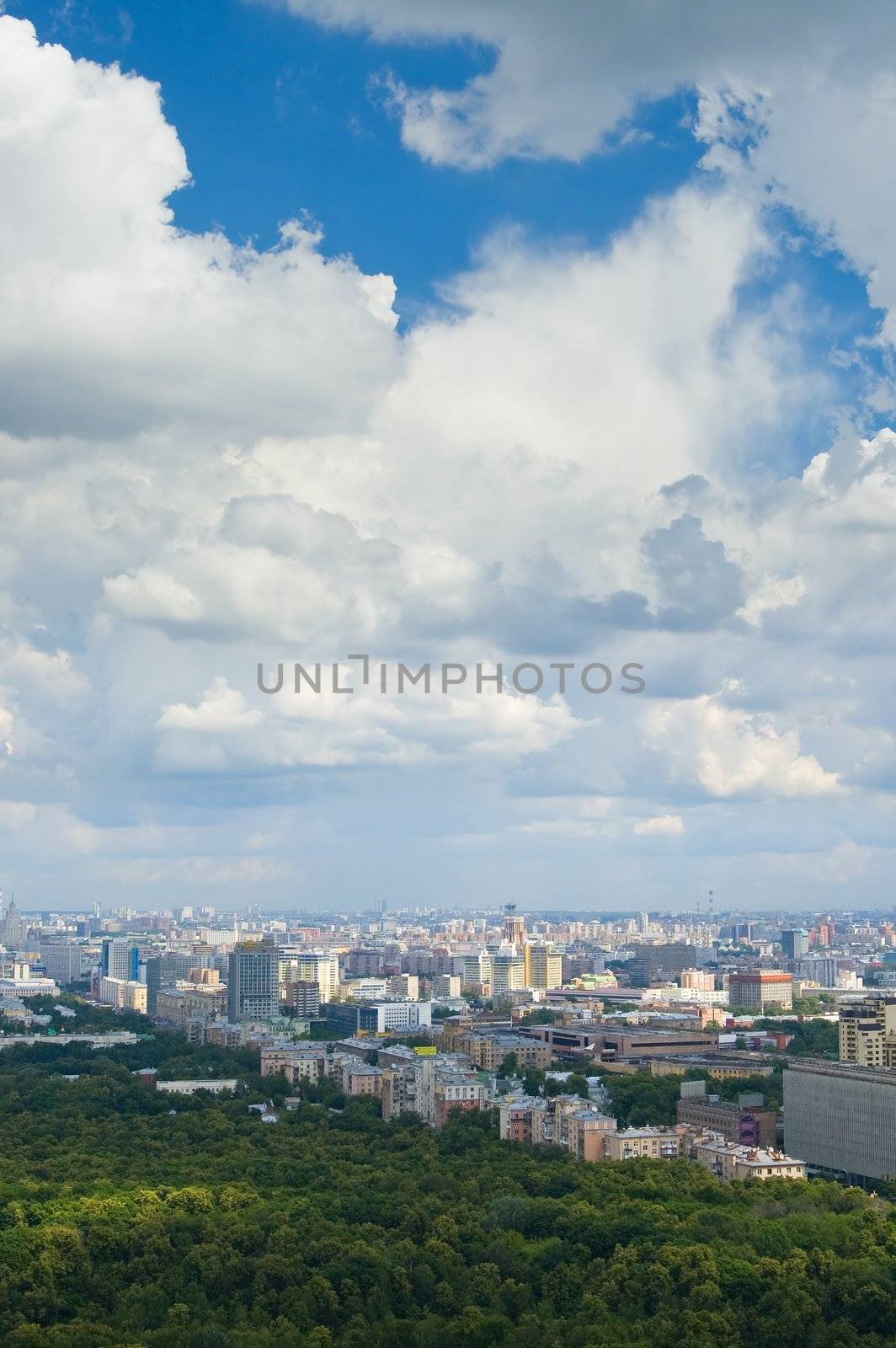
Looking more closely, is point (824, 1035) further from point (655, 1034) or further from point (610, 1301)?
point (610, 1301)

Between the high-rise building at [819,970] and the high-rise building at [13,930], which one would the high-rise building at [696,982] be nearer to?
the high-rise building at [819,970]

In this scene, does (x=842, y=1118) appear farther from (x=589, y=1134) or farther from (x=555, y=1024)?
(x=555, y=1024)

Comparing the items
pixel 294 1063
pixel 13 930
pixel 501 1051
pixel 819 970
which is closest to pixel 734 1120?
pixel 294 1063

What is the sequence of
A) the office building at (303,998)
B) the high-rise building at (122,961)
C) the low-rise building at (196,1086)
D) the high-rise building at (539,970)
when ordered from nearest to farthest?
1. the low-rise building at (196,1086)
2. the office building at (303,998)
3. the high-rise building at (539,970)
4. the high-rise building at (122,961)

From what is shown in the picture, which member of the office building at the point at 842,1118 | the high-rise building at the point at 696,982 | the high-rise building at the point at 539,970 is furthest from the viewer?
the high-rise building at the point at 539,970

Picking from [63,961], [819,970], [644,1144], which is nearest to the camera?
[644,1144]

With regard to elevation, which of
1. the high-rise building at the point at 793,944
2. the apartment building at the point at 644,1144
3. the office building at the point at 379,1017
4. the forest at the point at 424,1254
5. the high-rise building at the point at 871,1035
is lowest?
the forest at the point at 424,1254

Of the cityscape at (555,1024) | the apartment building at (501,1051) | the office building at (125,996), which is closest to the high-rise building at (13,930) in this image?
the cityscape at (555,1024)
